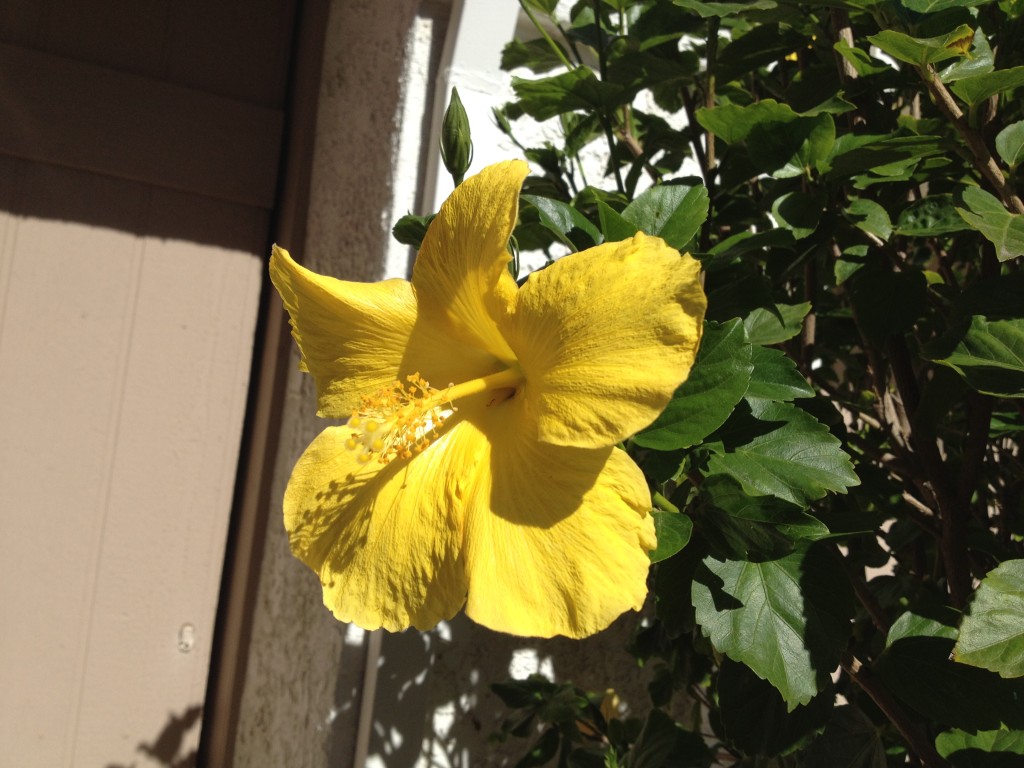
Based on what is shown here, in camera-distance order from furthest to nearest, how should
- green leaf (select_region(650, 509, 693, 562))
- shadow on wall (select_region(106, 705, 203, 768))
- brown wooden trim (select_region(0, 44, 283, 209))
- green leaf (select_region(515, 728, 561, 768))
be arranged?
shadow on wall (select_region(106, 705, 203, 768)) < brown wooden trim (select_region(0, 44, 283, 209)) < green leaf (select_region(515, 728, 561, 768)) < green leaf (select_region(650, 509, 693, 562))

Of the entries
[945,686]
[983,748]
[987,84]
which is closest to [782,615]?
[945,686]

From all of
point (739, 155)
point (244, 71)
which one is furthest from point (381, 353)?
point (244, 71)

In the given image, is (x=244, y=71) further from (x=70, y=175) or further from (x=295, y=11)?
(x=70, y=175)

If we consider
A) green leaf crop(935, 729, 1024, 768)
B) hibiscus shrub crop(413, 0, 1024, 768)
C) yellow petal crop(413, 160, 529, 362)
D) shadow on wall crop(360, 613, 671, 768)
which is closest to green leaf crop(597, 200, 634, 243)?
hibiscus shrub crop(413, 0, 1024, 768)

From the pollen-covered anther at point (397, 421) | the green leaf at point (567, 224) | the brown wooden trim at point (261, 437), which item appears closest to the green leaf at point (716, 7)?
the green leaf at point (567, 224)

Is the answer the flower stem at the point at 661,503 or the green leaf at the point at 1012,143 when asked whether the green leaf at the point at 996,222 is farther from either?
the flower stem at the point at 661,503

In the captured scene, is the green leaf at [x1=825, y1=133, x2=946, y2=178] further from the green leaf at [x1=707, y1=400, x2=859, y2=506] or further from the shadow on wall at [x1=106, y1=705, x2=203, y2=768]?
the shadow on wall at [x1=106, y1=705, x2=203, y2=768]
